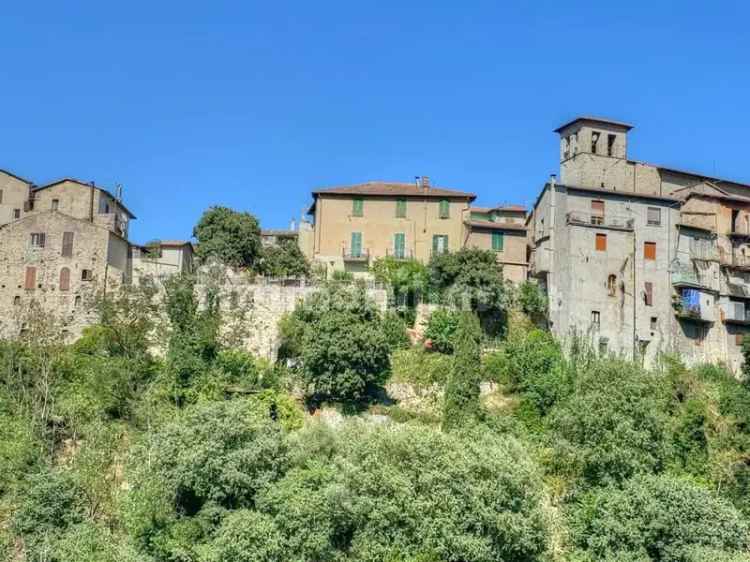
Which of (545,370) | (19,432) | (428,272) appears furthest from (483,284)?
(19,432)

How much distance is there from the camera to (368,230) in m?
60.2

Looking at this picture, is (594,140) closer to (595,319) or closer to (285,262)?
(595,319)

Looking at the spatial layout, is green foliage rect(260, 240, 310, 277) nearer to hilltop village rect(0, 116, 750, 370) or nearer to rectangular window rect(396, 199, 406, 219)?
hilltop village rect(0, 116, 750, 370)

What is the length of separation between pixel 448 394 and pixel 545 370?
261 inches

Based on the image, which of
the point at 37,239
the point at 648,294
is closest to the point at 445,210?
the point at 648,294

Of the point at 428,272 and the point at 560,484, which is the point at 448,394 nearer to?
the point at 560,484

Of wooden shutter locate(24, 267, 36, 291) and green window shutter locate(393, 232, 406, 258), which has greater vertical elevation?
green window shutter locate(393, 232, 406, 258)

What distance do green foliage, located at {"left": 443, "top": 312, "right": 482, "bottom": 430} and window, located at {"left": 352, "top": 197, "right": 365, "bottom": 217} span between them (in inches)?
610

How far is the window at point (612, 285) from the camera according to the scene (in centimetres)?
5547

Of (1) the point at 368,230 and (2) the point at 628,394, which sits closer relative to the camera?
(2) the point at 628,394

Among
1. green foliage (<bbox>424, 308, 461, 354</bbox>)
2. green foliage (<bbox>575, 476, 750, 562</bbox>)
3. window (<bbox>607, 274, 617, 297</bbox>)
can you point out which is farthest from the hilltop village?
green foliage (<bbox>575, 476, 750, 562</bbox>)

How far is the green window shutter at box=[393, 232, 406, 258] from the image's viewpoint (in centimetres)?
5991

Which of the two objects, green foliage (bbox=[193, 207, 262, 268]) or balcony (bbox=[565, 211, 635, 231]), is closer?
balcony (bbox=[565, 211, 635, 231])

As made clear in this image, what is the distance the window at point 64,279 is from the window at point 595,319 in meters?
27.4
